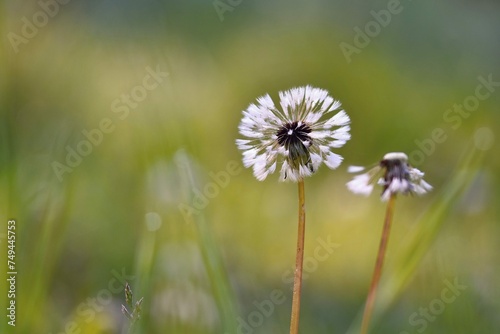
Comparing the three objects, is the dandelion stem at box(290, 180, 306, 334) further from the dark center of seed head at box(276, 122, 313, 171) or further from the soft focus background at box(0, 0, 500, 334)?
the soft focus background at box(0, 0, 500, 334)

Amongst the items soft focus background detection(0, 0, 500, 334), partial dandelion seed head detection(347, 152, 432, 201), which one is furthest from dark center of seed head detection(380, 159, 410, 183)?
soft focus background detection(0, 0, 500, 334)

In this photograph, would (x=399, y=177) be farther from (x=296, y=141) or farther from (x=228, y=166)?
(x=228, y=166)

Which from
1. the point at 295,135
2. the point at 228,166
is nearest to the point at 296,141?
the point at 295,135

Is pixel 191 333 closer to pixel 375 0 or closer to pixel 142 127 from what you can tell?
pixel 142 127

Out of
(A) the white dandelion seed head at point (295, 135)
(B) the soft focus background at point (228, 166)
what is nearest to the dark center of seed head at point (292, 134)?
(A) the white dandelion seed head at point (295, 135)

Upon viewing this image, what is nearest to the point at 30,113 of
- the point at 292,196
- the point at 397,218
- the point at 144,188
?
the point at 144,188

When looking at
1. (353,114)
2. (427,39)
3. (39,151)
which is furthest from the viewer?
(427,39)
